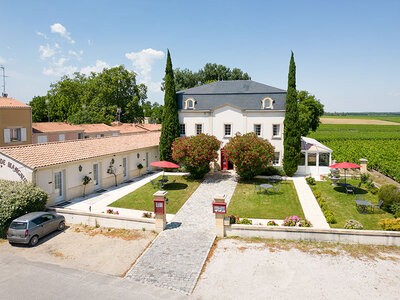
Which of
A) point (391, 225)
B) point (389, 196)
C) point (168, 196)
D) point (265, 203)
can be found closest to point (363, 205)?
point (389, 196)

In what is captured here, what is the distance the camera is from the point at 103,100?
6394 cm

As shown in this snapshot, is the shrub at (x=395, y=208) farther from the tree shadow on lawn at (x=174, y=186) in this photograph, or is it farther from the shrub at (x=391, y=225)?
the tree shadow on lawn at (x=174, y=186)

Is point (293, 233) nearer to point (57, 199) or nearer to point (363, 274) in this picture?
point (363, 274)

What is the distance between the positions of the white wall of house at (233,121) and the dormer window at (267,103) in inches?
23.0

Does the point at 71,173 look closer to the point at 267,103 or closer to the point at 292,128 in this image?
the point at 267,103

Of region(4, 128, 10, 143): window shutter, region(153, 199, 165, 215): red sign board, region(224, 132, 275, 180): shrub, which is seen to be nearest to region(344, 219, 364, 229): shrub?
region(153, 199, 165, 215): red sign board

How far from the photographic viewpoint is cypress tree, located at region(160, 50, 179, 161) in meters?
31.0

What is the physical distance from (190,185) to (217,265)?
13864 millimetres

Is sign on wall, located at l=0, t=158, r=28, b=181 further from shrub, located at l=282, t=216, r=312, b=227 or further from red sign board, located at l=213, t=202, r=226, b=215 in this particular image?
shrub, located at l=282, t=216, r=312, b=227

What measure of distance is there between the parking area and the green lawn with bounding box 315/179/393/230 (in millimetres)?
11411

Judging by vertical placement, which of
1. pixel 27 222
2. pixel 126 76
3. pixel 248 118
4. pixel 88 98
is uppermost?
pixel 126 76

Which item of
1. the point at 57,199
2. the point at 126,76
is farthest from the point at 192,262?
the point at 126,76

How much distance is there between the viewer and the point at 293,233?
14617 millimetres

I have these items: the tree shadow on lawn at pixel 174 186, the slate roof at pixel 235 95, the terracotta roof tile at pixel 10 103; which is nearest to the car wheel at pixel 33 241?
the tree shadow on lawn at pixel 174 186
